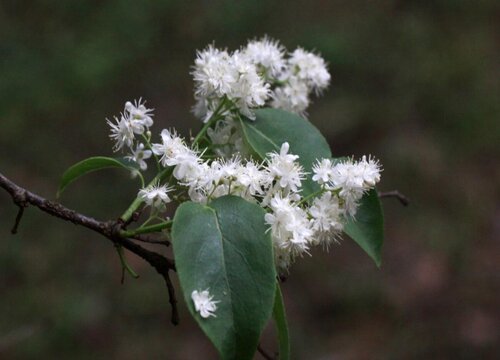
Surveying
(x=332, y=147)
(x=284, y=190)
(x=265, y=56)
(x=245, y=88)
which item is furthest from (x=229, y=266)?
(x=332, y=147)

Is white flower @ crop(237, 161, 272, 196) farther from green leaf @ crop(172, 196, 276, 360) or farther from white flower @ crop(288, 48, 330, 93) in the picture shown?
white flower @ crop(288, 48, 330, 93)

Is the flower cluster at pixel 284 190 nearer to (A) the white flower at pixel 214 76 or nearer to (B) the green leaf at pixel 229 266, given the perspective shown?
(B) the green leaf at pixel 229 266

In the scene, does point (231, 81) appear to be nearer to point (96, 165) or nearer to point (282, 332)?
point (96, 165)

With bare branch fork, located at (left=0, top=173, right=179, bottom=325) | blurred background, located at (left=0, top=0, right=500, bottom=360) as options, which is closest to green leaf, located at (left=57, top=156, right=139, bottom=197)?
bare branch fork, located at (left=0, top=173, right=179, bottom=325)

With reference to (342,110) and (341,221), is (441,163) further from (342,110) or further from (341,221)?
(341,221)

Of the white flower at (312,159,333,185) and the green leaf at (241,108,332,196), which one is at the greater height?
the green leaf at (241,108,332,196)

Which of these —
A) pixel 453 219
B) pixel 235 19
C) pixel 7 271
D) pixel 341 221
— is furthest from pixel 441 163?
pixel 341 221
